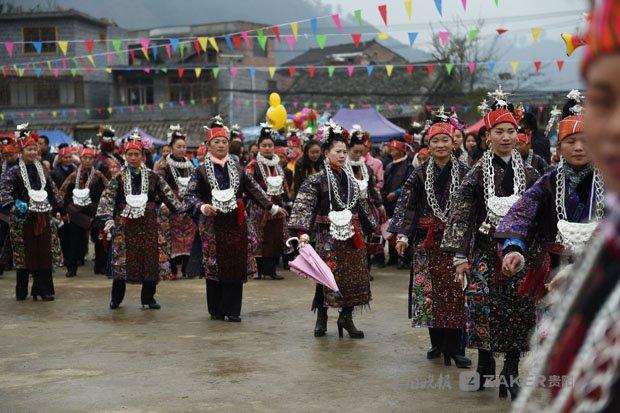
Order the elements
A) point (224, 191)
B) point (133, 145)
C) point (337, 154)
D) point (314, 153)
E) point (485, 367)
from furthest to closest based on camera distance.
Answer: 1. point (314, 153)
2. point (133, 145)
3. point (224, 191)
4. point (337, 154)
5. point (485, 367)

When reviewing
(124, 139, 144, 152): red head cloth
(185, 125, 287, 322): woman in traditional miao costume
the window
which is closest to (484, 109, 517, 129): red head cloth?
(185, 125, 287, 322): woman in traditional miao costume

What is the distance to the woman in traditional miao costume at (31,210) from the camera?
1019 centimetres

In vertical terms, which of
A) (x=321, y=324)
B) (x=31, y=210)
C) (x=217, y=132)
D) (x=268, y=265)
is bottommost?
(x=268, y=265)

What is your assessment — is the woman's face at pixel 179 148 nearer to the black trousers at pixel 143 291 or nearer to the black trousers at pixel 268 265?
the black trousers at pixel 268 265

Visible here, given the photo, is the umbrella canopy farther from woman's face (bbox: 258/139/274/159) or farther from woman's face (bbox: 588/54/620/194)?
woman's face (bbox: 588/54/620/194)

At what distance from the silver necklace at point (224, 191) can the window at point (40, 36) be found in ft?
122

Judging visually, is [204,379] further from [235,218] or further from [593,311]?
[593,311]

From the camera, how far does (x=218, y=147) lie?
9.01 metres

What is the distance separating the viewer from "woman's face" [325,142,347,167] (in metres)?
8.15

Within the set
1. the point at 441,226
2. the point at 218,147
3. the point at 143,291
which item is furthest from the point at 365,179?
the point at 441,226

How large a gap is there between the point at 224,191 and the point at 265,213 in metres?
4.14

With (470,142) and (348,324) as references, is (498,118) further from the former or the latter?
→ (470,142)

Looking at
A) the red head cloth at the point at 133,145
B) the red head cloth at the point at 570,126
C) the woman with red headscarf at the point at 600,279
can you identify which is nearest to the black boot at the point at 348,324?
the red head cloth at the point at 133,145

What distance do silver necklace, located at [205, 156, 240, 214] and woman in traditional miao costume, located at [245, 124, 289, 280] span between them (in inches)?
143
